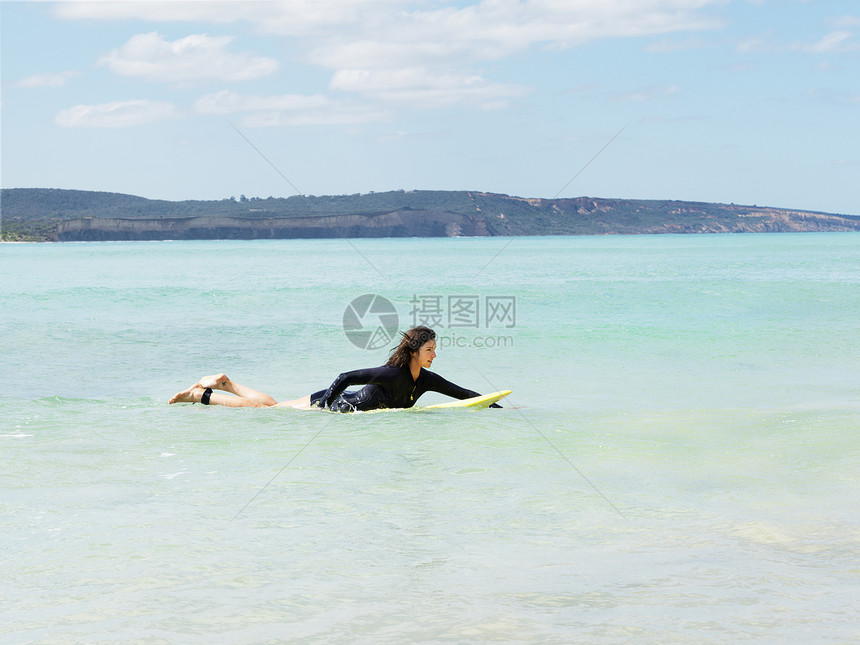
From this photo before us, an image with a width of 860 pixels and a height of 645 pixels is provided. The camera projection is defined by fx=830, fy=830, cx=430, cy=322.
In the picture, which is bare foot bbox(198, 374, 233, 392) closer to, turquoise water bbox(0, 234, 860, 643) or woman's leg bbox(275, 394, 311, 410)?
turquoise water bbox(0, 234, 860, 643)

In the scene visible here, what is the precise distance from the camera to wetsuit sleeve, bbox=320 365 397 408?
826 cm

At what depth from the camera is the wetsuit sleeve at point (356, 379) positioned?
27.1 feet

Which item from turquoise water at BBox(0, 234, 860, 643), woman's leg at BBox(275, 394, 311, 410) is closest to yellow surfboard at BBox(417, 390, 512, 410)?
turquoise water at BBox(0, 234, 860, 643)

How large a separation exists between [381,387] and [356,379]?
1.26ft

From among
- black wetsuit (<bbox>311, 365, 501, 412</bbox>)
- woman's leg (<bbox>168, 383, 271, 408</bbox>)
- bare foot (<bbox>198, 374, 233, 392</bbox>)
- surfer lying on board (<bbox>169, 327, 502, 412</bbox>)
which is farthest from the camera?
woman's leg (<bbox>168, 383, 271, 408</bbox>)

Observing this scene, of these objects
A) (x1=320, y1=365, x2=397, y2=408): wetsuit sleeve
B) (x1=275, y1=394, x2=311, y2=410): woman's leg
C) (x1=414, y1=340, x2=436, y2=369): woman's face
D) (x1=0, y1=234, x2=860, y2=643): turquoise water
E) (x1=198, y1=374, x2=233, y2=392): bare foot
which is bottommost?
(x1=0, y1=234, x2=860, y2=643): turquoise water

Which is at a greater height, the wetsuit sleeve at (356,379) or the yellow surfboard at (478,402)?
the wetsuit sleeve at (356,379)

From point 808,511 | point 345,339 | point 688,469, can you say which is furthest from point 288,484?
point 345,339

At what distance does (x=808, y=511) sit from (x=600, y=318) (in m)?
16.5

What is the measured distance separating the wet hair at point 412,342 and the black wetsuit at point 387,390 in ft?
0.45

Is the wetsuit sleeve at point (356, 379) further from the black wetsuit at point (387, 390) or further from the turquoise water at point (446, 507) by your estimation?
the turquoise water at point (446, 507)

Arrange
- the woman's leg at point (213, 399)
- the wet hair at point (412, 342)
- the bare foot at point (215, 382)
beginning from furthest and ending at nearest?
the woman's leg at point (213, 399)
the bare foot at point (215, 382)
the wet hair at point (412, 342)

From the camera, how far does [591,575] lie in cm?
435

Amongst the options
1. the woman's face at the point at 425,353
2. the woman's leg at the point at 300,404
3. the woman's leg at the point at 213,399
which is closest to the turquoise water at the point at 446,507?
the woman's leg at the point at 213,399
